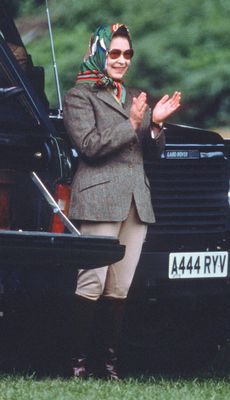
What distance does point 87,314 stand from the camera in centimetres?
733

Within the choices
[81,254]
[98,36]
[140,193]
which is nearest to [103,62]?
[98,36]

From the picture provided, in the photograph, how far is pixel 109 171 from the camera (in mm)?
7324

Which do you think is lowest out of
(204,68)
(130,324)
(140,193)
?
(130,324)

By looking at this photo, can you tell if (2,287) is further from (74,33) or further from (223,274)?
(74,33)

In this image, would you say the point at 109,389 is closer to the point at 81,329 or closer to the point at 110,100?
the point at 81,329

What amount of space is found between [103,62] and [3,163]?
2.99ft

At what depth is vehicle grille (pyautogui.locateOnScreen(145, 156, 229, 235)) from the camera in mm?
7770

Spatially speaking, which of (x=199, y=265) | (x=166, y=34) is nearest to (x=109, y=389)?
(x=199, y=265)

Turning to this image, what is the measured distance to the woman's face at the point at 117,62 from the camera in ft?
24.2

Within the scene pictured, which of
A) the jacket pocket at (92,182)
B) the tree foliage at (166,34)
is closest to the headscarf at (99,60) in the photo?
the jacket pocket at (92,182)

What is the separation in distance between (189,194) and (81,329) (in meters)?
0.99

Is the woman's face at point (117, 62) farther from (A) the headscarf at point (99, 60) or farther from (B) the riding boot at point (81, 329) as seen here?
(B) the riding boot at point (81, 329)

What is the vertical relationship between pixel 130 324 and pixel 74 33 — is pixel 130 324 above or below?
below

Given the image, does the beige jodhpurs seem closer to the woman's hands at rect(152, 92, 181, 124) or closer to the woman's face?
the woman's hands at rect(152, 92, 181, 124)
